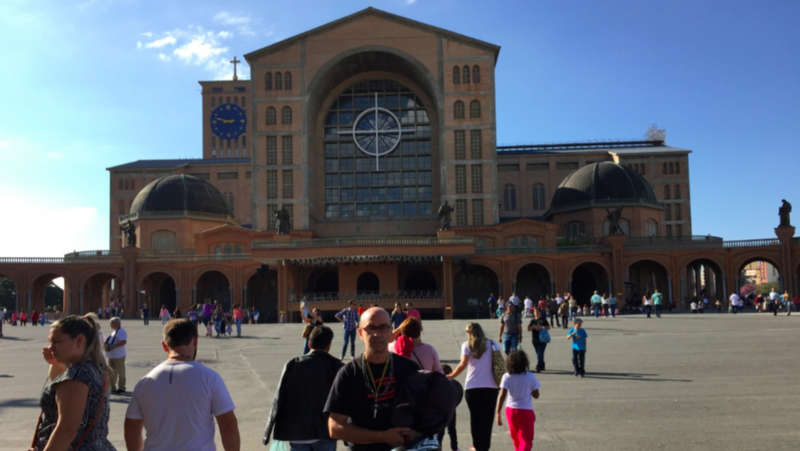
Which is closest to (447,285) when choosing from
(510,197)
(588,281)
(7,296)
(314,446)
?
(588,281)

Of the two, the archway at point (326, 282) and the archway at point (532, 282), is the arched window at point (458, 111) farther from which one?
the archway at point (326, 282)

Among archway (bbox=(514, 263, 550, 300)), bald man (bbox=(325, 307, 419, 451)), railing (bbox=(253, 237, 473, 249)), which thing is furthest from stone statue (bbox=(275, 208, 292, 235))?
bald man (bbox=(325, 307, 419, 451))

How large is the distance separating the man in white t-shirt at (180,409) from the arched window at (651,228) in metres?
56.5

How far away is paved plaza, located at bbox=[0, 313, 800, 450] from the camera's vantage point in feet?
29.7

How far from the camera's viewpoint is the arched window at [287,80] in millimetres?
55656

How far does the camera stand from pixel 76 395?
455 cm

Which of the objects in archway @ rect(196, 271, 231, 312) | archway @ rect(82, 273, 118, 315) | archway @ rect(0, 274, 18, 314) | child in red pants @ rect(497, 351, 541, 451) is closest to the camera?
child in red pants @ rect(497, 351, 541, 451)

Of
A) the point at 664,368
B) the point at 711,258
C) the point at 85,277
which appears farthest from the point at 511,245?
the point at 664,368

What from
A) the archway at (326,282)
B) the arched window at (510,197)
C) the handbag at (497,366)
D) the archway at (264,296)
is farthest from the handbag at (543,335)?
the arched window at (510,197)

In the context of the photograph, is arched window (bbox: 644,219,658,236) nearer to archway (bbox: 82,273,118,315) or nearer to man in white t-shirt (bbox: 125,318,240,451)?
archway (bbox: 82,273,118,315)

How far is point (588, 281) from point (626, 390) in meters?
42.9

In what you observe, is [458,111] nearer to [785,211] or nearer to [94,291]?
[785,211]

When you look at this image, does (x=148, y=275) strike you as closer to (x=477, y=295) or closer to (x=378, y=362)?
(x=477, y=295)

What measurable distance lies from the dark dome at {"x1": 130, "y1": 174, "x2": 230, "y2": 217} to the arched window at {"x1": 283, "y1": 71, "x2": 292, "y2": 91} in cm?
1248
